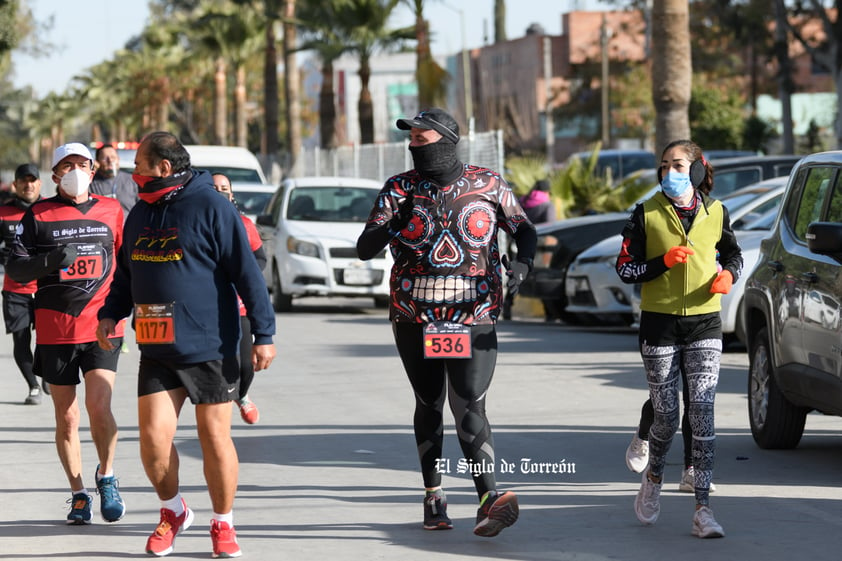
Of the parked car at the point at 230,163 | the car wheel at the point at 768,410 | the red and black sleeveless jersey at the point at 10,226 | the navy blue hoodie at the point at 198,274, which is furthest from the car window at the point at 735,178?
the navy blue hoodie at the point at 198,274

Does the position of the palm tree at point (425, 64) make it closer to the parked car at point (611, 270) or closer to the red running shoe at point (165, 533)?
the parked car at point (611, 270)

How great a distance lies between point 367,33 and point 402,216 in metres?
34.8

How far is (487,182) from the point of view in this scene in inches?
285

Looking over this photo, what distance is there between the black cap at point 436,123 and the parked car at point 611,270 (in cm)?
929

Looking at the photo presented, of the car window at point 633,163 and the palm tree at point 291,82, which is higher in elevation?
the palm tree at point 291,82

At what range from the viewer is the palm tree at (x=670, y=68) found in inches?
839

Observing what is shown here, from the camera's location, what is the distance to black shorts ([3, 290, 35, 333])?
1170cm

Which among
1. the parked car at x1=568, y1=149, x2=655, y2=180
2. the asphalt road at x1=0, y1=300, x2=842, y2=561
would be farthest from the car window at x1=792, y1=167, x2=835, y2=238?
the parked car at x1=568, y1=149, x2=655, y2=180

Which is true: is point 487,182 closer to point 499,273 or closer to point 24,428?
point 499,273

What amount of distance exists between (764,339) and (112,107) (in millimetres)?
95774

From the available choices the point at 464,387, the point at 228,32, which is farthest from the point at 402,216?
the point at 228,32

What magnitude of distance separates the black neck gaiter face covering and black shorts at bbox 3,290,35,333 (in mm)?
5413

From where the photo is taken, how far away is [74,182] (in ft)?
26.3

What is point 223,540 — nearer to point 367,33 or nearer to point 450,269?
point 450,269
